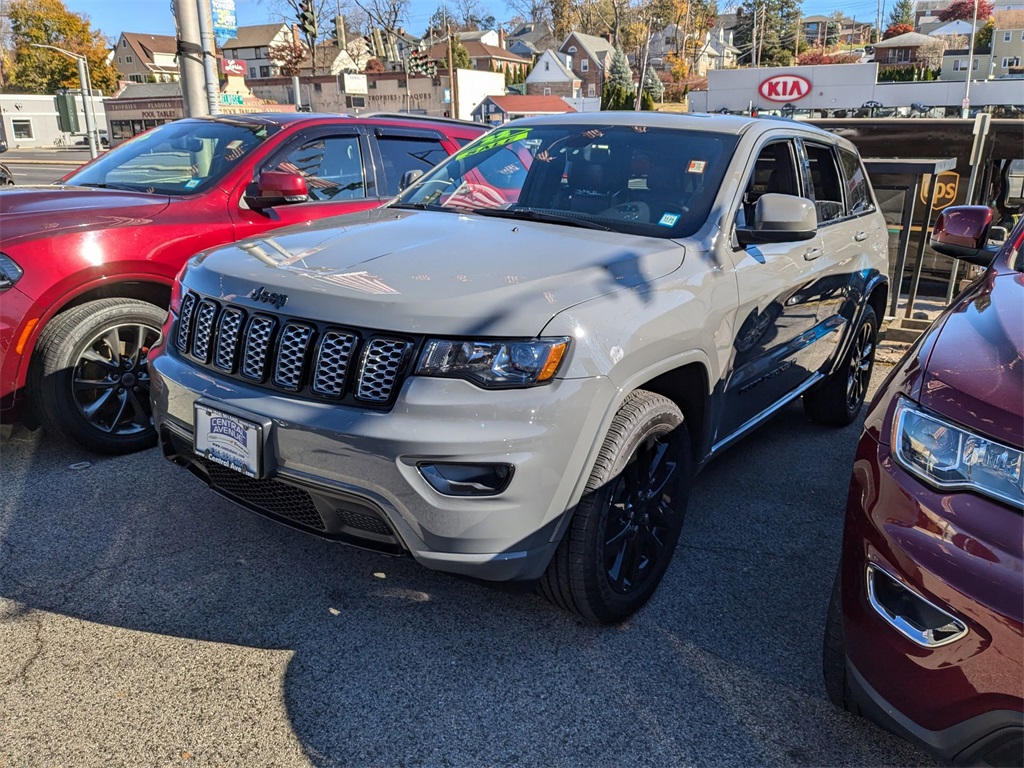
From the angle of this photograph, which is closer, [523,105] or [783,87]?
[783,87]

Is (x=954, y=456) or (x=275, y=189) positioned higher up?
(x=275, y=189)

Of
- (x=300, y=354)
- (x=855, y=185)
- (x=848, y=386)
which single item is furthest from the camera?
(x=848, y=386)

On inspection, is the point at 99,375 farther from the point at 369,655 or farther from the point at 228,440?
the point at 369,655

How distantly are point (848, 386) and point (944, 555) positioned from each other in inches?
134

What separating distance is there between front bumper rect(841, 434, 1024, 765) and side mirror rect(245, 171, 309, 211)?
3.62 metres

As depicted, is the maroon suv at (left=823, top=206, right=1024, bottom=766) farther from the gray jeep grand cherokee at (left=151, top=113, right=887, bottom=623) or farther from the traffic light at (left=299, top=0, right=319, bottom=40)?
the traffic light at (left=299, top=0, right=319, bottom=40)

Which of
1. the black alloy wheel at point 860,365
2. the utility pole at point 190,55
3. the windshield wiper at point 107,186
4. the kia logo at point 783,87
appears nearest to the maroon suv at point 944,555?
the black alloy wheel at point 860,365

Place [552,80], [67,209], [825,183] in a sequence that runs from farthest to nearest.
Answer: [552,80], [825,183], [67,209]

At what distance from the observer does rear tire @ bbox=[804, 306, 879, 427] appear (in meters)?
4.94

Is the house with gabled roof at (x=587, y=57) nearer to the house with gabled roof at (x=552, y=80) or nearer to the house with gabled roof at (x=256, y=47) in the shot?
the house with gabled roof at (x=552, y=80)

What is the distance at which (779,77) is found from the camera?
44.8 metres

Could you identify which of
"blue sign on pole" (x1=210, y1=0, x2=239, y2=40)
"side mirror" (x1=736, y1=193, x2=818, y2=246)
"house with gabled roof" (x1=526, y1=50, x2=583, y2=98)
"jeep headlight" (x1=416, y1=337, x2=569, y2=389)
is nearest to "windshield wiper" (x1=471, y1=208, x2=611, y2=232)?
"side mirror" (x1=736, y1=193, x2=818, y2=246)

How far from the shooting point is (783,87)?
147ft

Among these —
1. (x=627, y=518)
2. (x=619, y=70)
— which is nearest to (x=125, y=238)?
(x=627, y=518)
